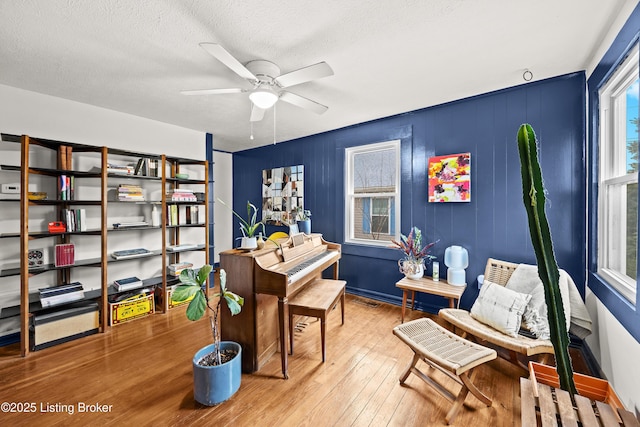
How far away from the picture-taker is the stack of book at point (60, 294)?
250 cm

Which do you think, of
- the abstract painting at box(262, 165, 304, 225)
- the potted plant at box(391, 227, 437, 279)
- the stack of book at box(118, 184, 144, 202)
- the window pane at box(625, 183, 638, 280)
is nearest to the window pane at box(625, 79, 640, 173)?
the window pane at box(625, 183, 638, 280)

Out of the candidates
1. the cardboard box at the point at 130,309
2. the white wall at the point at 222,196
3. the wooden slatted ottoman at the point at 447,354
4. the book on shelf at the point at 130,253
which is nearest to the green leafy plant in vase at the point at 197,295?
the wooden slatted ottoman at the point at 447,354

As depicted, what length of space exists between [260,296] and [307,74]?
167cm

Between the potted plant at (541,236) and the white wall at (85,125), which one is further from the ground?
the white wall at (85,125)

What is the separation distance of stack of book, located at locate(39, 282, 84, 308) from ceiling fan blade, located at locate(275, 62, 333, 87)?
9.47 ft

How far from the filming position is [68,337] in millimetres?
2545

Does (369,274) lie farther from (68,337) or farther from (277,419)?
(68,337)

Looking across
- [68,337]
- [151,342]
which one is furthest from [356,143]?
[68,337]

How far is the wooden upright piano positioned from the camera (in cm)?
192

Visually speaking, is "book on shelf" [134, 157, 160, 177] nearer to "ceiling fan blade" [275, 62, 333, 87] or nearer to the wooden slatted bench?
"ceiling fan blade" [275, 62, 333, 87]

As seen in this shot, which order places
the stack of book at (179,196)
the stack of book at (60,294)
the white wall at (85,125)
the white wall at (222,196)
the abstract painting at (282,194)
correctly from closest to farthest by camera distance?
the stack of book at (60,294), the white wall at (85,125), the stack of book at (179,196), the abstract painting at (282,194), the white wall at (222,196)

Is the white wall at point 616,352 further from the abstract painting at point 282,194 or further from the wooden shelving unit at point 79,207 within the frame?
the wooden shelving unit at point 79,207

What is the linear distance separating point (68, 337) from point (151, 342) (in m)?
0.80

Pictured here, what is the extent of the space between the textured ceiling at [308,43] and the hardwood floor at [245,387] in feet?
7.99
